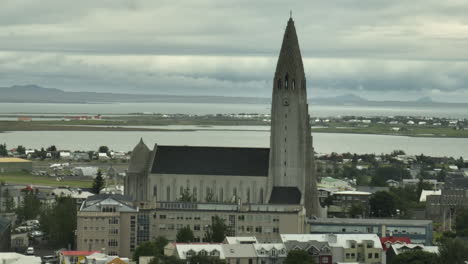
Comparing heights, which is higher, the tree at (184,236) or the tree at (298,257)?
the tree at (184,236)

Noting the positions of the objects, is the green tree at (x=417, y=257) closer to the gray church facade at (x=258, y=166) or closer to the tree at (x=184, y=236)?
the tree at (x=184, y=236)

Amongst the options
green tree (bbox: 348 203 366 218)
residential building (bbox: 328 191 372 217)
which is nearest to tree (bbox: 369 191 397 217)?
residential building (bbox: 328 191 372 217)

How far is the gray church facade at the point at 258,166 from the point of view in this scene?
297ft

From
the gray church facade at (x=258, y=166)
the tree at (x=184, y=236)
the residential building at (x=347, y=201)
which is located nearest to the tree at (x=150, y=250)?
the tree at (x=184, y=236)

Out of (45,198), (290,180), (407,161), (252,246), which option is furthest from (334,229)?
(407,161)

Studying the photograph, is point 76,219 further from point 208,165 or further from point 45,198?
point 45,198

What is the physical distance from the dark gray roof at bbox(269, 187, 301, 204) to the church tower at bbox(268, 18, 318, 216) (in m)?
1.33

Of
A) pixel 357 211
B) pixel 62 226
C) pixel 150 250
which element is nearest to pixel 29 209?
pixel 62 226

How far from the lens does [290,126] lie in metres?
91.3

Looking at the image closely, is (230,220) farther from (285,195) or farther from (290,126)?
(290,126)

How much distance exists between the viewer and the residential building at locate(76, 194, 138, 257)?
7631 cm

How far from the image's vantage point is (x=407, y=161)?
180m

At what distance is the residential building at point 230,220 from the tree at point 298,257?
12.6 meters

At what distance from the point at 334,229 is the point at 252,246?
14.9m
